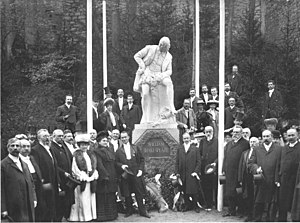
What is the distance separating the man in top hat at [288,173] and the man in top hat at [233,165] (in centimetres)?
98

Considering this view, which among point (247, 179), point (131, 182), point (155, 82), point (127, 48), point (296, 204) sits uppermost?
point (127, 48)

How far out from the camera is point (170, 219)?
1005 cm

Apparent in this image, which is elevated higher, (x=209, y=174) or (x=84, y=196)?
(x=209, y=174)

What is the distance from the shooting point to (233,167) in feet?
33.8

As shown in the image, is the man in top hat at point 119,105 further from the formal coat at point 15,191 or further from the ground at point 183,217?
the formal coat at point 15,191

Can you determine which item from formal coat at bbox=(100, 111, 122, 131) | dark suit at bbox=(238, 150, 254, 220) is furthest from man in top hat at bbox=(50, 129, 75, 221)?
formal coat at bbox=(100, 111, 122, 131)

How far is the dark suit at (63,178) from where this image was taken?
9.66 meters

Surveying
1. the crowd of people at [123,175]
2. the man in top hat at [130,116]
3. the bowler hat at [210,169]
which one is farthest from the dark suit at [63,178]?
the man in top hat at [130,116]

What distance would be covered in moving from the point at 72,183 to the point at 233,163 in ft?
9.17

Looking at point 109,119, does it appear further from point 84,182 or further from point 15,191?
point 15,191

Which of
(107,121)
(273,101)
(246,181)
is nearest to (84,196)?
(246,181)

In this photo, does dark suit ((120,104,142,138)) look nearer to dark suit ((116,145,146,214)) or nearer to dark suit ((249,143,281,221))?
dark suit ((116,145,146,214))

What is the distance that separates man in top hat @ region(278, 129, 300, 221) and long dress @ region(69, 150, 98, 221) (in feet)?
9.91

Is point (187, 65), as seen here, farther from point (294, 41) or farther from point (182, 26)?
point (294, 41)
